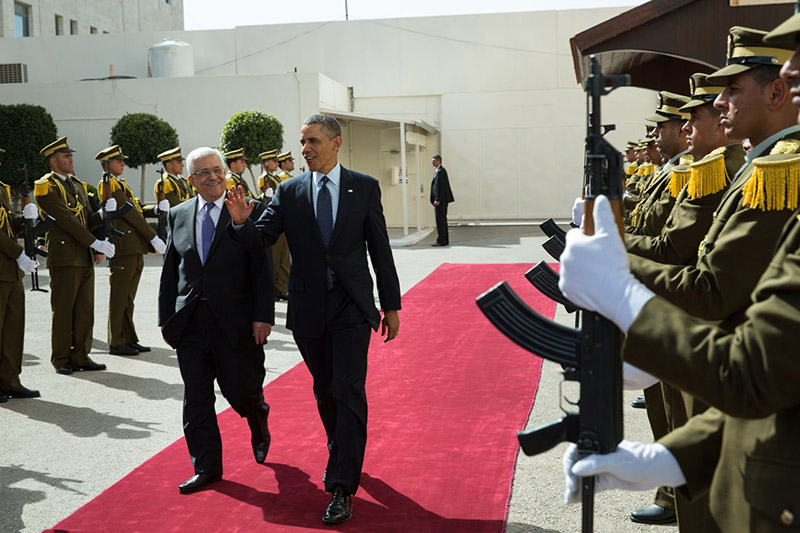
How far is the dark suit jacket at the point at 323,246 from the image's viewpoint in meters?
4.64

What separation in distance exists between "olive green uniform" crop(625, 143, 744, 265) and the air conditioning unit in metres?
29.8

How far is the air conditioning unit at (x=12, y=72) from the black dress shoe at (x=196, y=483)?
2819 cm

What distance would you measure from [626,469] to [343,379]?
270 centimetres

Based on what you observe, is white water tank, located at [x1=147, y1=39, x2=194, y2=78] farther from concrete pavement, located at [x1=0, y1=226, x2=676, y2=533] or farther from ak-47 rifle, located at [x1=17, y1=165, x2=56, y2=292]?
ak-47 rifle, located at [x1=17, y1=165, x2=56, y2=292]

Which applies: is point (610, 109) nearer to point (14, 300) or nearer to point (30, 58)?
point (30, 58)

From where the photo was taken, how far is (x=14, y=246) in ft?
23.4

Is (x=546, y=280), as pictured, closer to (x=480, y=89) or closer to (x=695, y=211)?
(x=695, y=211)

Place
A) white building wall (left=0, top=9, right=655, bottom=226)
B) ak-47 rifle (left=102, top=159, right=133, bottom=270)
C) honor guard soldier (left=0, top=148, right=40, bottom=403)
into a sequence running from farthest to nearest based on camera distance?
white building wall (left=0, top=9, right=655, bottom=226), ak-47 rifle (left=102, top=159, right=133, bottom=270), honor guard soldier (left=0, top=148, right=40, bottom=403)

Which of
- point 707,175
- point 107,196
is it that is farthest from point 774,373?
point 107,196

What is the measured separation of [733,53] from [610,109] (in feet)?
81.5

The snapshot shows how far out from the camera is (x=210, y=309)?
4922 millimetres

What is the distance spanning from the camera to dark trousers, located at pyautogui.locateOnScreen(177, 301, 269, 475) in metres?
4.89

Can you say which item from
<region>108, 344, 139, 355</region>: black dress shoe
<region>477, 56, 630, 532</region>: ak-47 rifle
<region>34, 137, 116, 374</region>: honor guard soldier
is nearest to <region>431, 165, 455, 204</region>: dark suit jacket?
<region>108, 344, 139, 355</region>: black dress shoe

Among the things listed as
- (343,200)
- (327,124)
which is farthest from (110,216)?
(343,200)
